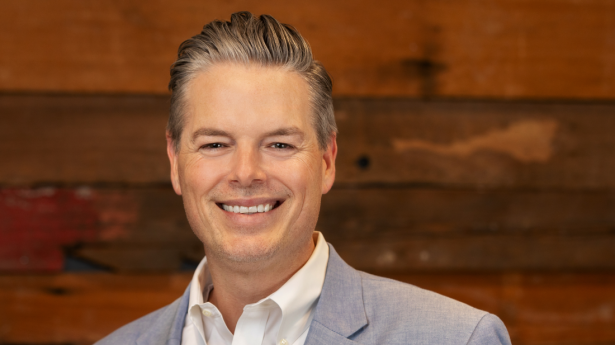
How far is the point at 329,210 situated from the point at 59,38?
1.26 metres

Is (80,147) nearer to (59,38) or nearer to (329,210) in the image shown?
(59,38)

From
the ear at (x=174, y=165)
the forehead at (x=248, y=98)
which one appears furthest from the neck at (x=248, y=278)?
the forehead at (x=248, y=98)

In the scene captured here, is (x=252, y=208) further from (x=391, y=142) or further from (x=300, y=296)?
(x=391, y=142)

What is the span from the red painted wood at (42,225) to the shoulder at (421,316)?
1307mm

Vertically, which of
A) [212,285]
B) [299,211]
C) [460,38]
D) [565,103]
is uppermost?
[460,38]

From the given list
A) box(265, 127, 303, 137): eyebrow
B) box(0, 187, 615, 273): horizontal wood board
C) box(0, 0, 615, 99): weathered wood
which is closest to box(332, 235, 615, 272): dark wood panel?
box(0, 187, 615, 273): horizontal wood board

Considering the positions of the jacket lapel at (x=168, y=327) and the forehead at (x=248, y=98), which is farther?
the jacket lapel at (x=168, y=327)

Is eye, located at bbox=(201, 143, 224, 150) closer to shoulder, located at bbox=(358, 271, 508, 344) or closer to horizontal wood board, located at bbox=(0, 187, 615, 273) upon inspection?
shoulder, located at bbox=(358, 271, 508, 344)

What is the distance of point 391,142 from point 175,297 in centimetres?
106

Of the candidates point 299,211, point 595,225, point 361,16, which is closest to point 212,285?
point 299,211

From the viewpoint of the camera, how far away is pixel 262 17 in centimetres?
149

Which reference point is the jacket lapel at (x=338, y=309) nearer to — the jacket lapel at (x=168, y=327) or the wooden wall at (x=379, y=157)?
the jacket lapel at (x=168, y=327)

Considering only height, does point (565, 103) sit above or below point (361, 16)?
below

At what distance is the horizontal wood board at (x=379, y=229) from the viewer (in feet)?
7.29
